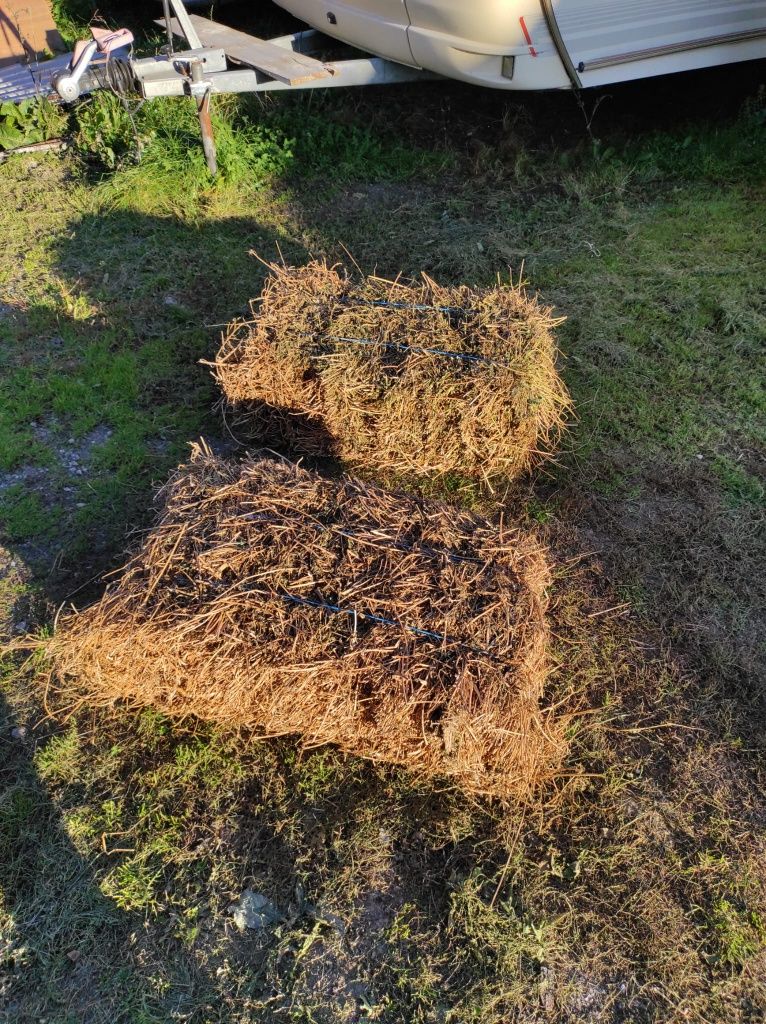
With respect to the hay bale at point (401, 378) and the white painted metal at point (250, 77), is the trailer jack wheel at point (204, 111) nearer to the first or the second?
the white painted metal at point (250, 77)

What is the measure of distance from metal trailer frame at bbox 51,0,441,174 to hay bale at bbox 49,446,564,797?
4080 mm

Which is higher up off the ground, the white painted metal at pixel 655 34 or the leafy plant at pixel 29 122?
the leafy plant at pixel 29 122

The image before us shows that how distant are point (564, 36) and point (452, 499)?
3590mm

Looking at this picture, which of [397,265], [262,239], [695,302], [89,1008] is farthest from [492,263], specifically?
[89,1008]

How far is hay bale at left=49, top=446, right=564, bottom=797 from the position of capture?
251 centimetres

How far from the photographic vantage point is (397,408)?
369 centimetres

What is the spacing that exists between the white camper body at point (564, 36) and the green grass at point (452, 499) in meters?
0.94

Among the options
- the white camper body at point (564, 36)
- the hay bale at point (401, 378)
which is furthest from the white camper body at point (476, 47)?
the hay bale at point (401, 378)

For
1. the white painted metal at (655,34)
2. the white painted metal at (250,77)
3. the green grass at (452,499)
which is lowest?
the green grass at (452,499)

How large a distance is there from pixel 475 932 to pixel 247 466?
207 centimetres

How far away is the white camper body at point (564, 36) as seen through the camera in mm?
4945

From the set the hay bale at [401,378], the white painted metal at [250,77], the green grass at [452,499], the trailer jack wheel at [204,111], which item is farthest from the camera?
the white painted metal at [250,77]

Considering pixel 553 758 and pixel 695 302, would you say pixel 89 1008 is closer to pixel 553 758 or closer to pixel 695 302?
pixel 553 758

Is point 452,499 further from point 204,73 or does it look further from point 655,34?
point 204,73
